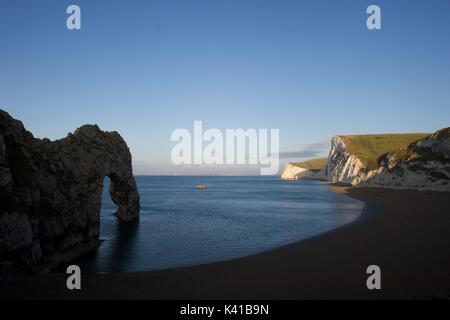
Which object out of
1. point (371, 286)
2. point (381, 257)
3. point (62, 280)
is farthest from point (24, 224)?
point (381, 257)

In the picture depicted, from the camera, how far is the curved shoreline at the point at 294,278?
56.4ft

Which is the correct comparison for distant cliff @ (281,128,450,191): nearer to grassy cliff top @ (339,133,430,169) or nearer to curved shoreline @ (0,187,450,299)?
grassy cliff top @ (339,133,430,169)

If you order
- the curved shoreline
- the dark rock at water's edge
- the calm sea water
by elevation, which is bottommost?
the calm sea water

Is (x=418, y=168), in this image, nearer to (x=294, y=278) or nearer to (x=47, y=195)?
(x=294, y=278)

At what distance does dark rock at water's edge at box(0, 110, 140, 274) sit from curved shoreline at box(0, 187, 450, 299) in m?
4.24

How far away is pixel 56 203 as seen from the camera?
31.1 metres

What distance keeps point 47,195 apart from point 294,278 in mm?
24280

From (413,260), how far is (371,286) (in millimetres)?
8296

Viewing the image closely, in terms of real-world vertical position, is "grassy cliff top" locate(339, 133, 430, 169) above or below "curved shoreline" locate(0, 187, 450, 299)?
above

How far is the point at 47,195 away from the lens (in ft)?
100

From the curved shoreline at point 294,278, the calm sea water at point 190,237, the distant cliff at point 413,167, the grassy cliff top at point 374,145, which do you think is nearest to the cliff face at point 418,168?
the distant cliff at point 413,167

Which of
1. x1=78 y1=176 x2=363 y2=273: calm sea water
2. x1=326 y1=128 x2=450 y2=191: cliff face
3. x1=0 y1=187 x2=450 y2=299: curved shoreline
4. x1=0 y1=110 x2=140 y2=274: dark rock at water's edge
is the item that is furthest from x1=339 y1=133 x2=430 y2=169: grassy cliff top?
x1=0 y1=110 x2=140 y2=274: dark rock at water's edge

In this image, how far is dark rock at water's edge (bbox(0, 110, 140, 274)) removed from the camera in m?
22.5
